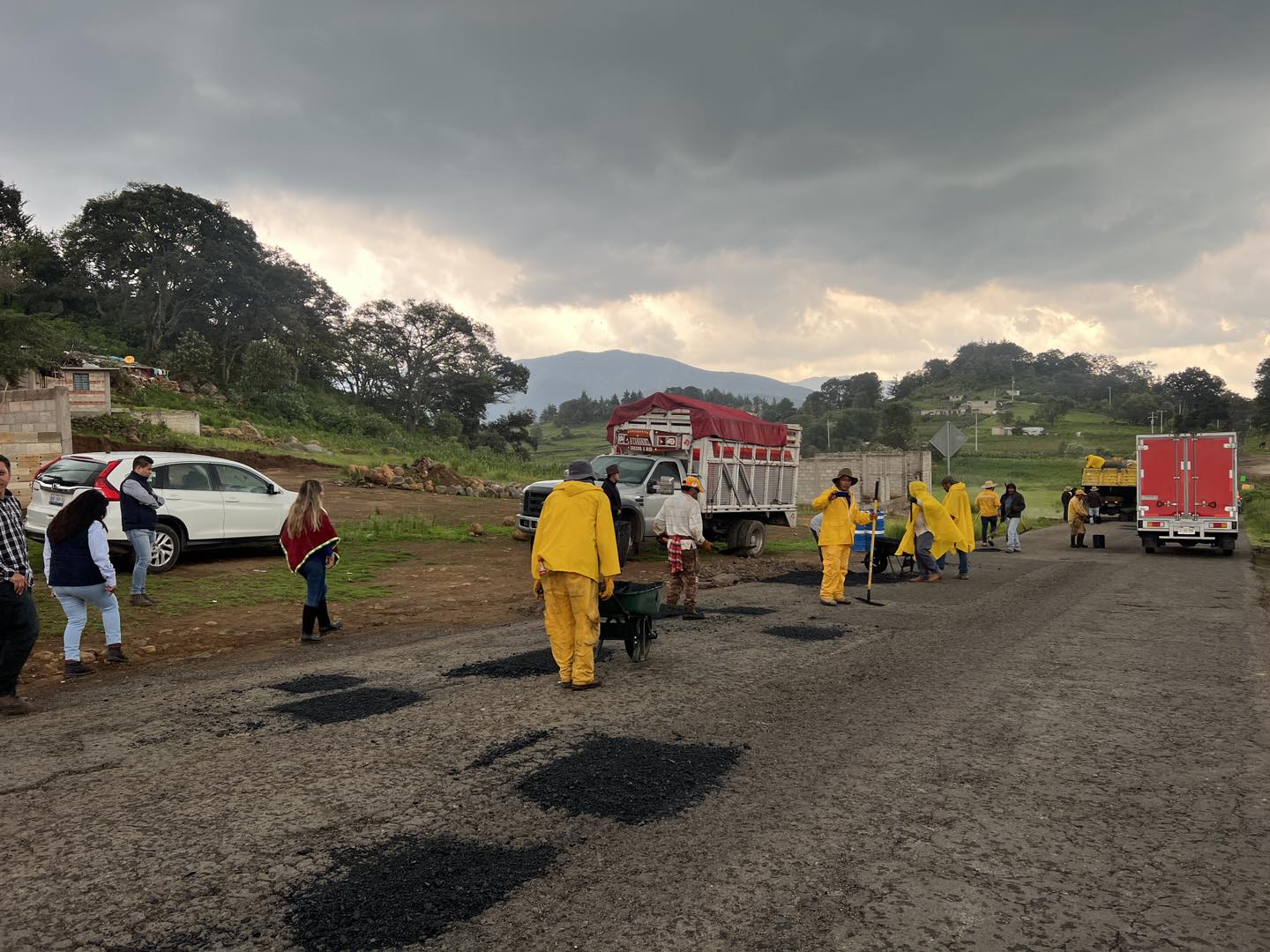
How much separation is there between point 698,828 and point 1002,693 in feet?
11.8

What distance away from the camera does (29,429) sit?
54.0 ft

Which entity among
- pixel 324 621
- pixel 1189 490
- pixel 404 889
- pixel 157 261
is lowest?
pixel 404 889

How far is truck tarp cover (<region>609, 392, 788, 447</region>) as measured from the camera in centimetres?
1627

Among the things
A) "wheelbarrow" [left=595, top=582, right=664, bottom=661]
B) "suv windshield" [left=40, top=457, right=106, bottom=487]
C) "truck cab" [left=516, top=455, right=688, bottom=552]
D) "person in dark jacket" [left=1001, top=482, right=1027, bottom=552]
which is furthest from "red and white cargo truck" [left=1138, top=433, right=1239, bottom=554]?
"suv windshield" [left=40, top=457, right=106, bottom=487]

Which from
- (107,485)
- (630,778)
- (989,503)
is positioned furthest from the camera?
(989,503)

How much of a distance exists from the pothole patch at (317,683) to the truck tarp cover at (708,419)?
9843 mm

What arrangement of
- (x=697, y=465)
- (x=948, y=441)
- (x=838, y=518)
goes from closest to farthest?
(x=838, y=518), (x=697, y=465), (x=948, y=441)

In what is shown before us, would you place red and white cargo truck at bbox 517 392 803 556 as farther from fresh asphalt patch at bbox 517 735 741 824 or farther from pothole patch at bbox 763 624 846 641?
fresh asphalt patch at bbox 517 735 741 824

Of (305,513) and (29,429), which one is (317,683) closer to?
(305,513)

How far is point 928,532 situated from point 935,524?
254mm

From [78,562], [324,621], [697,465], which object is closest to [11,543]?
[78,562]

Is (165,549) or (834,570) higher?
(165,549)

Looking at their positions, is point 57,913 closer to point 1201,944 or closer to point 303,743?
point 303,743

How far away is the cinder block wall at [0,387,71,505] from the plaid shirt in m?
12.1
